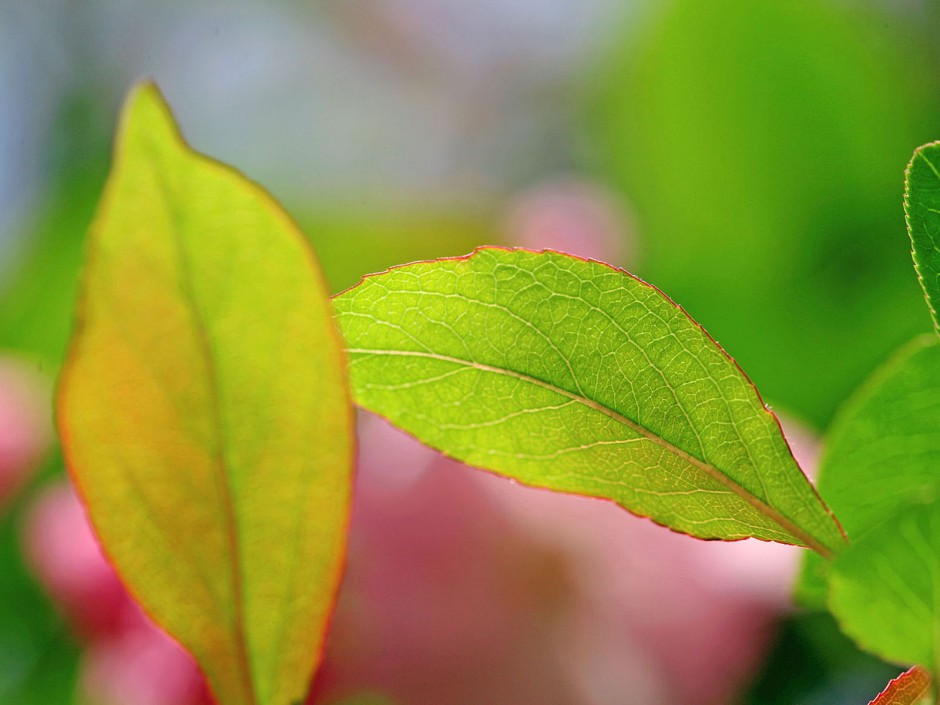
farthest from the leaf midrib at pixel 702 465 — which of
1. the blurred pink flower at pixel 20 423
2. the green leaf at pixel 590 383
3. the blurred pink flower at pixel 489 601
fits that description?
the blurred pink flower at pixel 20 423

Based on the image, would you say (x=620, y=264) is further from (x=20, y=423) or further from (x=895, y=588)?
(x=895, y=588)

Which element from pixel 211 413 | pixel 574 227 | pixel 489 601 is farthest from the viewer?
pixel 574 227

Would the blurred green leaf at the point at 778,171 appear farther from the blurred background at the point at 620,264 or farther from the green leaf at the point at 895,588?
the green leaf at the point at 895,588

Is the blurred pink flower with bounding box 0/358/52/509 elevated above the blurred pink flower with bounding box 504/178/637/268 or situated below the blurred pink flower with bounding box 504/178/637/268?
below

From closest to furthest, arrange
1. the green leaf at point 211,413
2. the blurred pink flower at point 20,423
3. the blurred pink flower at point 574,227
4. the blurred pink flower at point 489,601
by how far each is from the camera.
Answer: the green leaf at point 211,413, the blurred pink flower at point 489,601, the blurred pink flower at point 20,423, the blurred pink flower at point 574,227

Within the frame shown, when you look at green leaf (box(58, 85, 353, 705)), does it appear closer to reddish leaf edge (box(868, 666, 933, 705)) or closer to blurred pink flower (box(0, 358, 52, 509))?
reddish leaf edge (box(868, 666, 933, 705))

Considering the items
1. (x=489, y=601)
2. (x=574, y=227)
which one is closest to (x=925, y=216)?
(x=489, y=601)

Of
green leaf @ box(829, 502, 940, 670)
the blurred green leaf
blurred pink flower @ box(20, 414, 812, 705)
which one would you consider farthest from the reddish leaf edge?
the blurred green leaf
